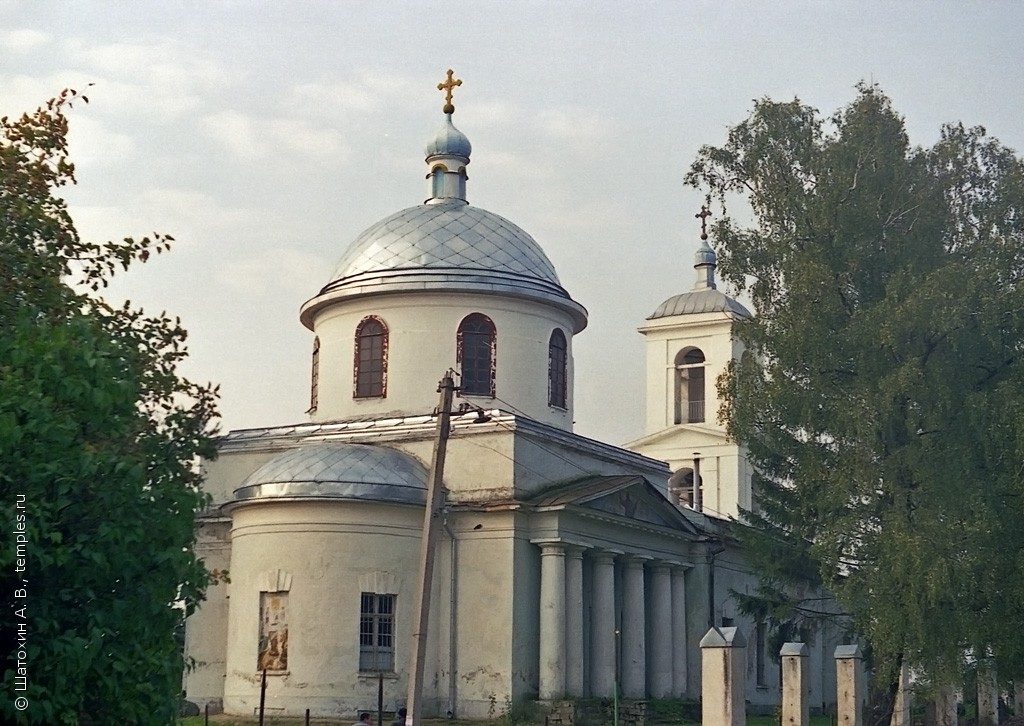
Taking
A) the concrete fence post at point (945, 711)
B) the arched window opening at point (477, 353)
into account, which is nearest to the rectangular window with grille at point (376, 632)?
the arched window opening at point (477, 353)

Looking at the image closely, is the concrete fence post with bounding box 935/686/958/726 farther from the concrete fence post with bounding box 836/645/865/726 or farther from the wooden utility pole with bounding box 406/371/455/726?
the wooden utility pole with bounding box 406/371/455/726

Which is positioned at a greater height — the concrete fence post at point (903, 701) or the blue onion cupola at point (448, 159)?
the blue onion cupola at point (448, 159)

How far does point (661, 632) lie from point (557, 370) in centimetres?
605

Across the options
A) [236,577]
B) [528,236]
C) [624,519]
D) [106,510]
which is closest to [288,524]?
[236,577]

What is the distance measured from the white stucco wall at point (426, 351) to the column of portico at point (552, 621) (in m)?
4.10

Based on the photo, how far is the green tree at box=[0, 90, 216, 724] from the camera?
11633 mm

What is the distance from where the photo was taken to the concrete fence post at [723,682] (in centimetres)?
1839

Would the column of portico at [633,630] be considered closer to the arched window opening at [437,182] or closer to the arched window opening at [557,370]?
the arched window opening at [557,370]

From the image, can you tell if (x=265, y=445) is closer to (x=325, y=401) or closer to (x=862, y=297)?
(x=325, y=401)

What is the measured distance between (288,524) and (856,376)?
34.4 ft

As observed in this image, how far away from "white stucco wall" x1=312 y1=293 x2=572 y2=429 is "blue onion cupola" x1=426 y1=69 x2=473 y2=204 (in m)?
3.42

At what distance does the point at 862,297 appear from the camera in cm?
2420

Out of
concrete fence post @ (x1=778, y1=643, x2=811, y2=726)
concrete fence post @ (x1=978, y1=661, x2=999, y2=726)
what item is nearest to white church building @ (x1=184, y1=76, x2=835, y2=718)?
concrete fence post @ (x1=978, y1=661, x2=999, y2=726)

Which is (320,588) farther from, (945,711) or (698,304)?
(698,304)
